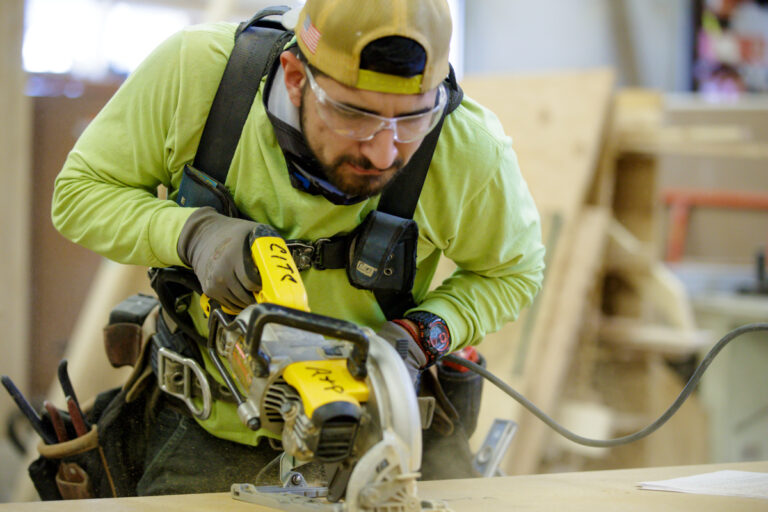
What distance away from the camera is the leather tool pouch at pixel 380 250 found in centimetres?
136

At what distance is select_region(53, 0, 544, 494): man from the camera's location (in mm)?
1163

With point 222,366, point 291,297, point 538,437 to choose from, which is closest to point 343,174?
point 291,297

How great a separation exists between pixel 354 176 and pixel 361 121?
0.11m

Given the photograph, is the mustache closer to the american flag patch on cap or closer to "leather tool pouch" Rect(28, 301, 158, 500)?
the american flag patch on cap

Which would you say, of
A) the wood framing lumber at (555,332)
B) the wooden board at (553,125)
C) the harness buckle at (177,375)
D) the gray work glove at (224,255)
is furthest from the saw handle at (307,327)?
the wooden board at (553,125)

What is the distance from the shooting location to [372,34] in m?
1.12

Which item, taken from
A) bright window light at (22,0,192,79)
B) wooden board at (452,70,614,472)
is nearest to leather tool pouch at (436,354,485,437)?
wooden board at (452,70,614,472)

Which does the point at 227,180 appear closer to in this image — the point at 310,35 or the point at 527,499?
the point at 310,35

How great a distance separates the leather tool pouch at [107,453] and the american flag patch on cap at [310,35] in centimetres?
71

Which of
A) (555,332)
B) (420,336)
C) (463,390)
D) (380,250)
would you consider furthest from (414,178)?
(555,332)

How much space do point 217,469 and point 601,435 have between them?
201 cm

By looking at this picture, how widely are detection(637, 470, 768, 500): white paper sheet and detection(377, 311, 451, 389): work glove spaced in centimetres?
41

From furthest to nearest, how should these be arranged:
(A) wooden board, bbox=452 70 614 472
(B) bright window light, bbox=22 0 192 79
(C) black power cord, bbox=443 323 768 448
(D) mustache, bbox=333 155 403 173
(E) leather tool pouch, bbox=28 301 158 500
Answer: (A) wooden board, bbox=452 70 614 472 < (B) bright window light, bbox=22 0 192 79 < (E) leather tool pouch, bbox=28 301 158 500 < (C) black power cord, bbox=443 323 768 448 < (D) mustache, bbox=333 155 403 173

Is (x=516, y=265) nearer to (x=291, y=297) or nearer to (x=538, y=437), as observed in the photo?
(x=291, y=297)
